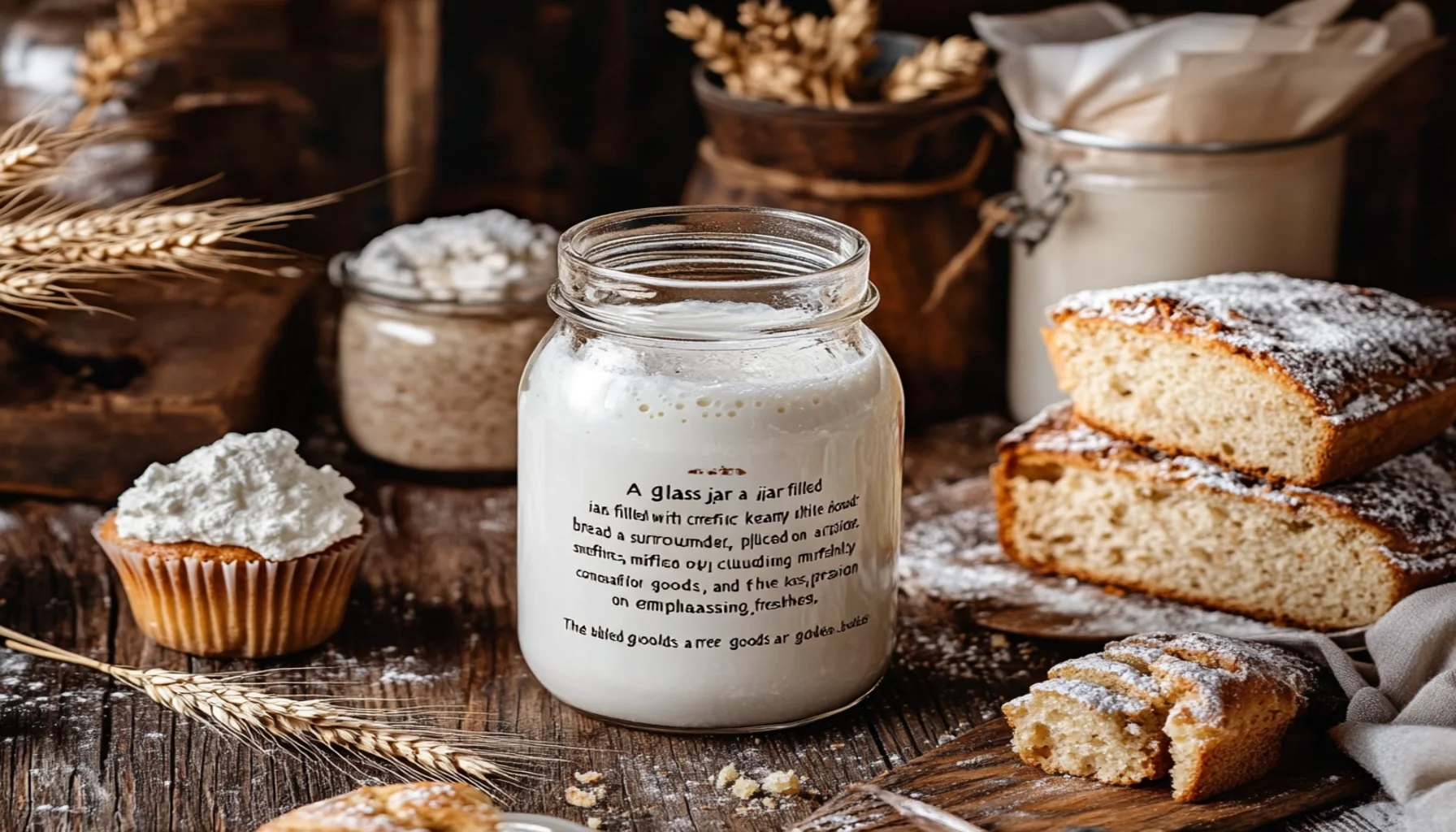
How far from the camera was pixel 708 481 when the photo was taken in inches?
62.3

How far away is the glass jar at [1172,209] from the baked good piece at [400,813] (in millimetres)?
1388

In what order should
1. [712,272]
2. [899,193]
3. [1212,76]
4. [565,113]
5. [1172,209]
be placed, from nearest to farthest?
[712,272] → [1212,76] → [1172,209] → [899,193] → [565,113]

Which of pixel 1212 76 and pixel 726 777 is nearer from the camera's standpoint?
pixel 726 777

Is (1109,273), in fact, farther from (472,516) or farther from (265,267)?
(265,267)

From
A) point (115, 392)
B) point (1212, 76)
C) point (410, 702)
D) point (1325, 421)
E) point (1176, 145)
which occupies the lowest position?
point (410, 702)

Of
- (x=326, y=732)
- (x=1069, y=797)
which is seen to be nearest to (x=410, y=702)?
(x=326, y=732)

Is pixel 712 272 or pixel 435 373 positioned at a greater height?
pixel 712 272

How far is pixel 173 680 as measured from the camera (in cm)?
165

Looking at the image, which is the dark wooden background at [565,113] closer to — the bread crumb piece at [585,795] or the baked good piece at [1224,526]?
the baked good piece at [1224,526]

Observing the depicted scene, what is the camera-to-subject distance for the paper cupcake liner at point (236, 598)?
72.1 inches

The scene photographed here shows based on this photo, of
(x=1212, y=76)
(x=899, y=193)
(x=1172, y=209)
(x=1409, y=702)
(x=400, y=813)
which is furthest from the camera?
(x=899, y=193)

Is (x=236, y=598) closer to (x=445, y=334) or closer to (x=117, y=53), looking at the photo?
(x=445, y=334)

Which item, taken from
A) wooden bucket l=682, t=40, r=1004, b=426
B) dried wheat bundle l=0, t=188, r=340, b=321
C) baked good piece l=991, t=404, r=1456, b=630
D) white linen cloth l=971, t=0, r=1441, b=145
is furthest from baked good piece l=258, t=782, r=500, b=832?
white linen cloth l=971, t=0, r=1441, b=145

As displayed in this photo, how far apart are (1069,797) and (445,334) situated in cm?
112
